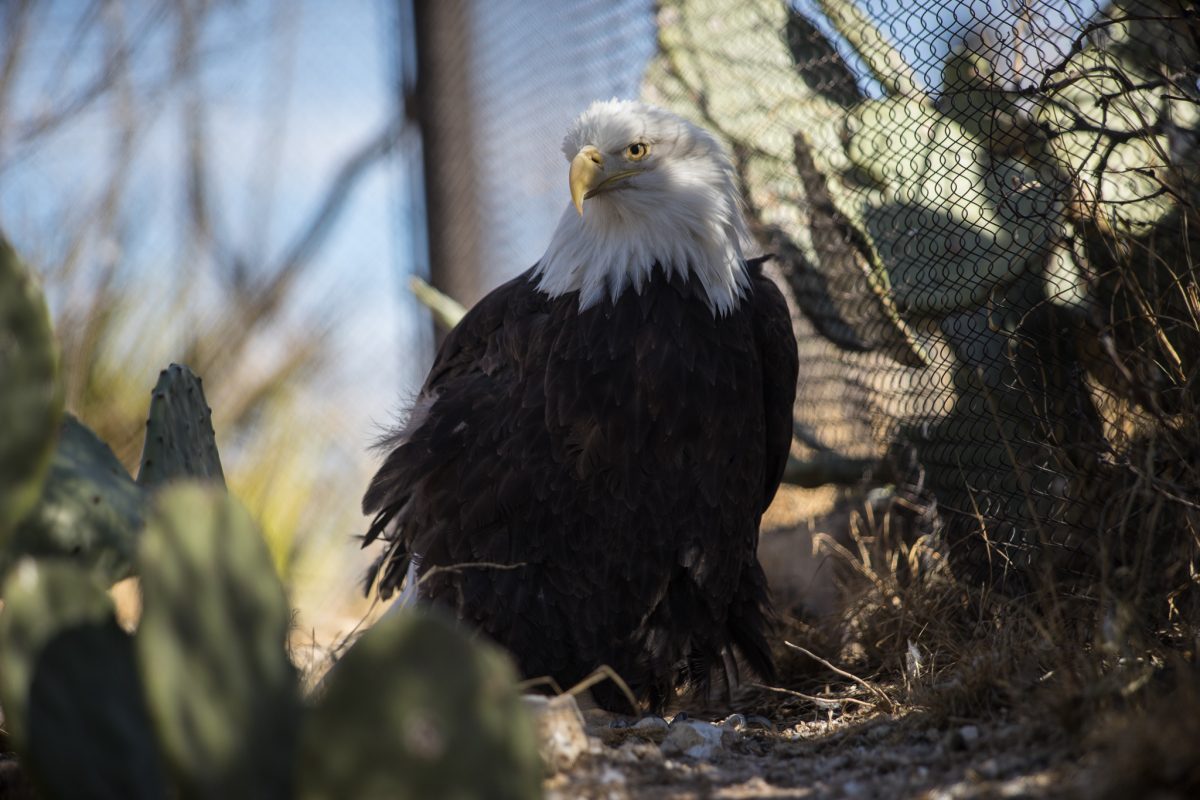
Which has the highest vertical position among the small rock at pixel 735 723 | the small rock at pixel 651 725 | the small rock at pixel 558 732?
the small rock at pixel 558 732

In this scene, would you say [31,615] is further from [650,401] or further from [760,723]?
[760,723]

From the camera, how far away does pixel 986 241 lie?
3.07 metres

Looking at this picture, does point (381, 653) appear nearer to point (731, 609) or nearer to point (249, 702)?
point (249, 702)

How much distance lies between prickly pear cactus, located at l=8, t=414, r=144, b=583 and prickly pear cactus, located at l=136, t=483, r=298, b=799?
0.58 meters

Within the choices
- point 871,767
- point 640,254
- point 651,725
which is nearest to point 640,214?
point 640,254

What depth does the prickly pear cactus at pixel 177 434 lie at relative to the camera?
2.26 metres

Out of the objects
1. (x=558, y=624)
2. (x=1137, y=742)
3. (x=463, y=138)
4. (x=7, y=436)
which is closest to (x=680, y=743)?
(x=558, y=624)

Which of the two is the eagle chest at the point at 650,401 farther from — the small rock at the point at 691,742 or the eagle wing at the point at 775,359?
the small rock at the point at 691,742

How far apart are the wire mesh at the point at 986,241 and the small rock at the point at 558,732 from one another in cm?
100

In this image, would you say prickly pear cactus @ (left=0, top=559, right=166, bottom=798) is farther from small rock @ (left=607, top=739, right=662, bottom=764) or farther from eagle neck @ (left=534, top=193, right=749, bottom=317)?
eagle neck @ (left=534, top=193, right=749, bottom=317)

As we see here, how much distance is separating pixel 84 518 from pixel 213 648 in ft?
2.14

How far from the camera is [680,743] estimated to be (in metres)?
2.41

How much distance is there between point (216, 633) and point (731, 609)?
2017 millimetres

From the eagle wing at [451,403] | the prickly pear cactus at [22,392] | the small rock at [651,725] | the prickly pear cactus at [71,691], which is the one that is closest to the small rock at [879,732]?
the small rock at [651,725]
